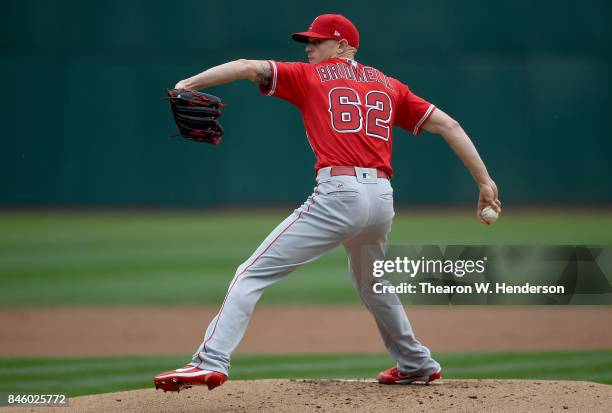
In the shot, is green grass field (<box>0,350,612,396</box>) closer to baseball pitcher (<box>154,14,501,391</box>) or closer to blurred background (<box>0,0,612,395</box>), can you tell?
baseball pitcher (<box>154,14,501,391</box>)

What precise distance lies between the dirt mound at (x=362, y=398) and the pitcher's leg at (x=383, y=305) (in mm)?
118

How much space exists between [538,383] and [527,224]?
9717mm

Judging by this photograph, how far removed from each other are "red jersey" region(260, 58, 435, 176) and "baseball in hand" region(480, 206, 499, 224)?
452mm

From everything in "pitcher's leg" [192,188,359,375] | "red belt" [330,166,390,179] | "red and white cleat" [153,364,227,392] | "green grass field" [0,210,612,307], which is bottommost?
"green grass field" [0,210,612,307]

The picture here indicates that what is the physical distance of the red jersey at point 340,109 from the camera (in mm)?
3490

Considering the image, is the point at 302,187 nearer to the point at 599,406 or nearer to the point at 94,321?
the point at 94,321

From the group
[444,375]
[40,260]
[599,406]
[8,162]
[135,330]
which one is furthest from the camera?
[8,162]

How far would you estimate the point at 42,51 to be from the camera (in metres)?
14.5

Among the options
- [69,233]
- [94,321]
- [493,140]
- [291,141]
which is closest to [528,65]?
[493,140]

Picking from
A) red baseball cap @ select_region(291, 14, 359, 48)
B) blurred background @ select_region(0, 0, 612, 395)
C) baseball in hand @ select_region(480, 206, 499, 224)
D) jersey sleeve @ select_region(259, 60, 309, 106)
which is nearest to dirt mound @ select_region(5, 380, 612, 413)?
baseball in hand @ select_region(480, 206, 499, 224)

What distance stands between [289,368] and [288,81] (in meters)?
2.23

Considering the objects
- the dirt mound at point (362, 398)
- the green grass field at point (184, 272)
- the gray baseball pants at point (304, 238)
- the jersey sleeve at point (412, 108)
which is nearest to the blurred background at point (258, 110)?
the green grass field at point (184, 272)

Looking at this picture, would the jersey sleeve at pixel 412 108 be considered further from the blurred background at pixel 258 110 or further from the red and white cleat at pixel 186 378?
the blurred background at pixel 258 110

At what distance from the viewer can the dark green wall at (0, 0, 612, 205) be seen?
14.5 m
